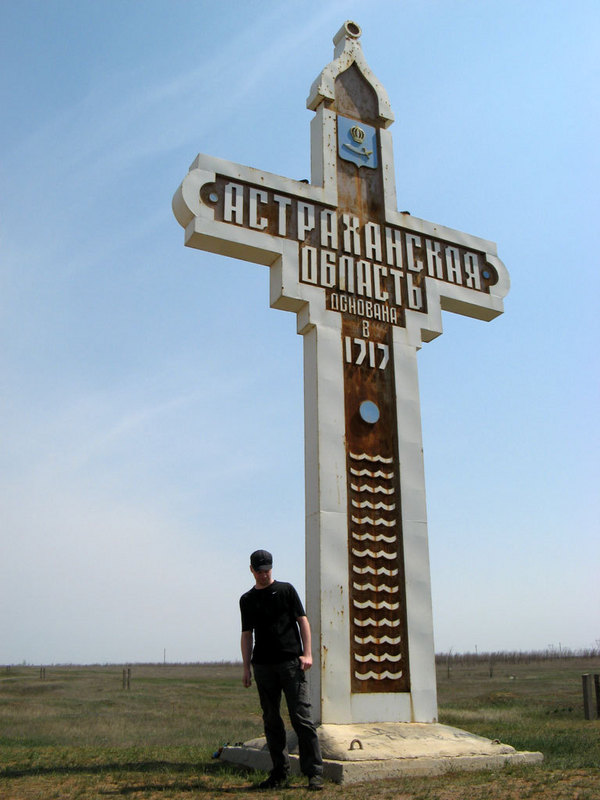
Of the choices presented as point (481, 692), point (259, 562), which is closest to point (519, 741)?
point (259, 562)

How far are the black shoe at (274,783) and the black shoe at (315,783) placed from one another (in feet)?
0.66

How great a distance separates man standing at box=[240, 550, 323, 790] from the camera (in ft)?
16.9

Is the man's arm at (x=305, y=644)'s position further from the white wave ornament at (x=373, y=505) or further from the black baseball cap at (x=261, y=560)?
the white wave ornament at (x=373, y=505)

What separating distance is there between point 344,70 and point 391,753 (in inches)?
311

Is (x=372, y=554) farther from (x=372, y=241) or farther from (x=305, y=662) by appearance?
(x=372, y=241)

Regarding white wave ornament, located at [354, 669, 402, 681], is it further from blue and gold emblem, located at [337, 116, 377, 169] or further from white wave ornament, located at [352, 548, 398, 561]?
blue and gold emblem, located at [337, 116, 377, 169]

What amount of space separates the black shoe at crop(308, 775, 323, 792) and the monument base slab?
1.31ft

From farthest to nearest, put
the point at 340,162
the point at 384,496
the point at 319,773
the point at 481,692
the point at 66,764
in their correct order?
the point at 481,692, the point at 340,162, the point at 384,496, the point at 66,764, the point at 319,773

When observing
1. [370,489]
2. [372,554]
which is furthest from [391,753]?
[370,489]

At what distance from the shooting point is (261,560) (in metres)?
5.39

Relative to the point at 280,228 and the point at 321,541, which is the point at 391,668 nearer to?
the point at 321,541

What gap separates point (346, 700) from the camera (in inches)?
261

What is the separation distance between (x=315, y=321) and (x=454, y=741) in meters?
4.24

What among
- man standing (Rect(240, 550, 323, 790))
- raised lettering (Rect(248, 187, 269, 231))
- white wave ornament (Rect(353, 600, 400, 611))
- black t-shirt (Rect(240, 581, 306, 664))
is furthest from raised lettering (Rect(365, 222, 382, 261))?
black t-shirt (Rect(240, 581, 306, 664))
